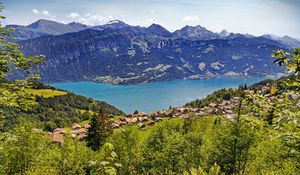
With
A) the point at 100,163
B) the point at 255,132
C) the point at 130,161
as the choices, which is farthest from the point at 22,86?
the point at 130,161

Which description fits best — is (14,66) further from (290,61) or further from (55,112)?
(55,112)

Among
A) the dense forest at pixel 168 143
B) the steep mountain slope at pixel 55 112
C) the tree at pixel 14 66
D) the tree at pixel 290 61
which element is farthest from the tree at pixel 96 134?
the steep mountain slope at pixel 55 112

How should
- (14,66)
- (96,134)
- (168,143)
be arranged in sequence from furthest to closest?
(96,134) < (168,143) < (14,66)

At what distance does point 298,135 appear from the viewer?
696 cm

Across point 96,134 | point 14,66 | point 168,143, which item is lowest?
point 96,134

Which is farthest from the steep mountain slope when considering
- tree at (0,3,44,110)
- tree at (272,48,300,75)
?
tree at (272,48,300,75)

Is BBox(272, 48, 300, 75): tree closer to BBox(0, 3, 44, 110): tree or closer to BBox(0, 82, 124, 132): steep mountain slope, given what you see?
BBox(0, 3, 44, 110): tree

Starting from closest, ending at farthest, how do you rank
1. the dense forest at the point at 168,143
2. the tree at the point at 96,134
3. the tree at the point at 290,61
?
the tree at the point at 290,61 < the dense forest at the point at 168,143 < the tree at the point at 96,134

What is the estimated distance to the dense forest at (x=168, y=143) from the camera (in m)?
7.27

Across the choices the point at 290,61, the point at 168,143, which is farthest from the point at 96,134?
the point at 290,61

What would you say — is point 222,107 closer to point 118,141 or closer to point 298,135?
point 118,141

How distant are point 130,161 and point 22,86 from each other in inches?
1504

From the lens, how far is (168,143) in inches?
1629

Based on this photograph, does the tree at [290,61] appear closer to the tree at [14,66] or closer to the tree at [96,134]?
the tree at [14,66]
